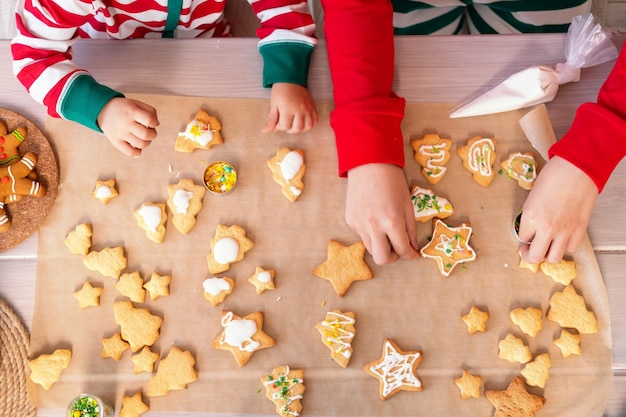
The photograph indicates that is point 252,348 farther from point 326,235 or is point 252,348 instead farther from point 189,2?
point 189,2

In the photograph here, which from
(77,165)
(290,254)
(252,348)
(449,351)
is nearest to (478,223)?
(449,351)

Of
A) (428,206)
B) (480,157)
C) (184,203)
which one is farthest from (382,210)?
(184,203)

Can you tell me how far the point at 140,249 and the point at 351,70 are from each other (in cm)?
46

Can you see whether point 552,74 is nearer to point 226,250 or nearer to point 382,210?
point 382,210

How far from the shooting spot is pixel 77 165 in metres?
0.85

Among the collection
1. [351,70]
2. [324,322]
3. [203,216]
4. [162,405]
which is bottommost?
[162,405]

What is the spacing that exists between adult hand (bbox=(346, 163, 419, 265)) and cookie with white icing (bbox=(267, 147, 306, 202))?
94 millimetres

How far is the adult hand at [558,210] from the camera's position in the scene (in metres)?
0.74

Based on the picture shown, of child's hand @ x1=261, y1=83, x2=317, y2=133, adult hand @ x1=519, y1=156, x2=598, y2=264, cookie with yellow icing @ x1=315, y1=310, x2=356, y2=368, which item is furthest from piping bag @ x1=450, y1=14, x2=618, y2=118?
cookie with yellow icing @ x1=315, y1=310, x2=356, y2=368

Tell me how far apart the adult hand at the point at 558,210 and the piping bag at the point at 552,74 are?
123mm

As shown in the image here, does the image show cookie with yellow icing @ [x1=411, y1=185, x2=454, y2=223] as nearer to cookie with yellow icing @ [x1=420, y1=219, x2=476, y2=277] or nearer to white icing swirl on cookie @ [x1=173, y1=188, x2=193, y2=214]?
cookie with yellow icing @ [x1=420, y1=219, x2=476, y2=277]

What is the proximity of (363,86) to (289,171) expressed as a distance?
185 millimetres

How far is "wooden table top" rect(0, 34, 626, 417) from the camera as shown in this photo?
32.6 inches

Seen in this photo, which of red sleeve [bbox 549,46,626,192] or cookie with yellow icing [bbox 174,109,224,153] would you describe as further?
cookie with yellow icing [bbox 174,109,224,153]
